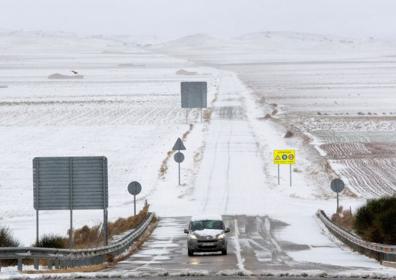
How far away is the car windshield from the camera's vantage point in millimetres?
30969

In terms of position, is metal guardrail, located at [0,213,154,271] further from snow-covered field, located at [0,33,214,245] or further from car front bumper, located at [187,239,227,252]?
snow-covered field, located at [0,33,214,245]

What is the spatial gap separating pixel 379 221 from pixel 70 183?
9.56 m

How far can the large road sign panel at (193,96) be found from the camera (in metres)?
96.0

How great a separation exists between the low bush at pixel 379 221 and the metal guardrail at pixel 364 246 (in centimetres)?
45

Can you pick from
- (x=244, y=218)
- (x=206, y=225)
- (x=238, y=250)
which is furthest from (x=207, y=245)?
(x=244, y=218)

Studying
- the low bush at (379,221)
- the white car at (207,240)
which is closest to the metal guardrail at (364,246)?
the low bush at (379,221)

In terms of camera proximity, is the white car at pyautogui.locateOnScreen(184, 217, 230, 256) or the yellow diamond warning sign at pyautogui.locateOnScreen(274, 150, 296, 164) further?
the yellow diamond warning sign at pyautogui.locateOnScreen(274, 150, 296, 164)

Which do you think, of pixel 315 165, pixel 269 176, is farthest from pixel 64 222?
pixel 315 165

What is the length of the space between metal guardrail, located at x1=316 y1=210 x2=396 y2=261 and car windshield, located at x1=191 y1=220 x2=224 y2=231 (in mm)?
4330

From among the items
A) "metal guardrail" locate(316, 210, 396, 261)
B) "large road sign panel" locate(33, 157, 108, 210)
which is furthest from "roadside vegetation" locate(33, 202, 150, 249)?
"metal guardrail" locate(316, 210, 396, 261)

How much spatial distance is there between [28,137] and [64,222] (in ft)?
122

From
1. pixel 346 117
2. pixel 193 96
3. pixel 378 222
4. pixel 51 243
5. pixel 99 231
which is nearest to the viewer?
pixel 51 243

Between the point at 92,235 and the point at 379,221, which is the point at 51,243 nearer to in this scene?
the point at 92,235

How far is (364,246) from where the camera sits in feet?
98.8
